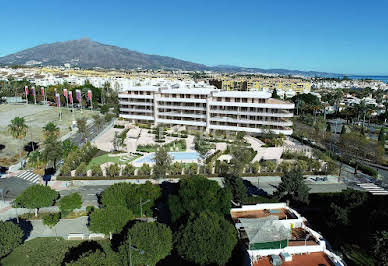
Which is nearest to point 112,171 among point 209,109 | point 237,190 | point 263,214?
point 237,190

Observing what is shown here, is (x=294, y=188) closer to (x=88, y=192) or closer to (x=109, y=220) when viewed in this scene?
(x=109, y=220)

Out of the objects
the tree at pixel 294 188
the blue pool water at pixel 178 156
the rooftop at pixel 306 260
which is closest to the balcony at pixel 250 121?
the blue pool water at pixel 178 156

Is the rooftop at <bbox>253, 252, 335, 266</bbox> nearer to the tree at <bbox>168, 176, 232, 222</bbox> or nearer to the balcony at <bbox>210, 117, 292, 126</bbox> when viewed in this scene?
the tree at <bbox>168, 176, 232, 222</bbox>

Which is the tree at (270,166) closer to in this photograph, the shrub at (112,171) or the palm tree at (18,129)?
the shrub at (112,171)

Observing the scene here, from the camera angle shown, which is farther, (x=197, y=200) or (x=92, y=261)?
(x=197, y=200)

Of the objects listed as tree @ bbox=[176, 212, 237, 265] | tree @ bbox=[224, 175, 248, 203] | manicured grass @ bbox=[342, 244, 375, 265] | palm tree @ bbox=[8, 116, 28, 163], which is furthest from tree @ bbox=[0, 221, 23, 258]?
palm tree @ bbox=[8, 116, 28, 163]

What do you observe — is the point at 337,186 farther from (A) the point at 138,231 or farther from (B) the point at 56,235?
(B) the point at 56,235
